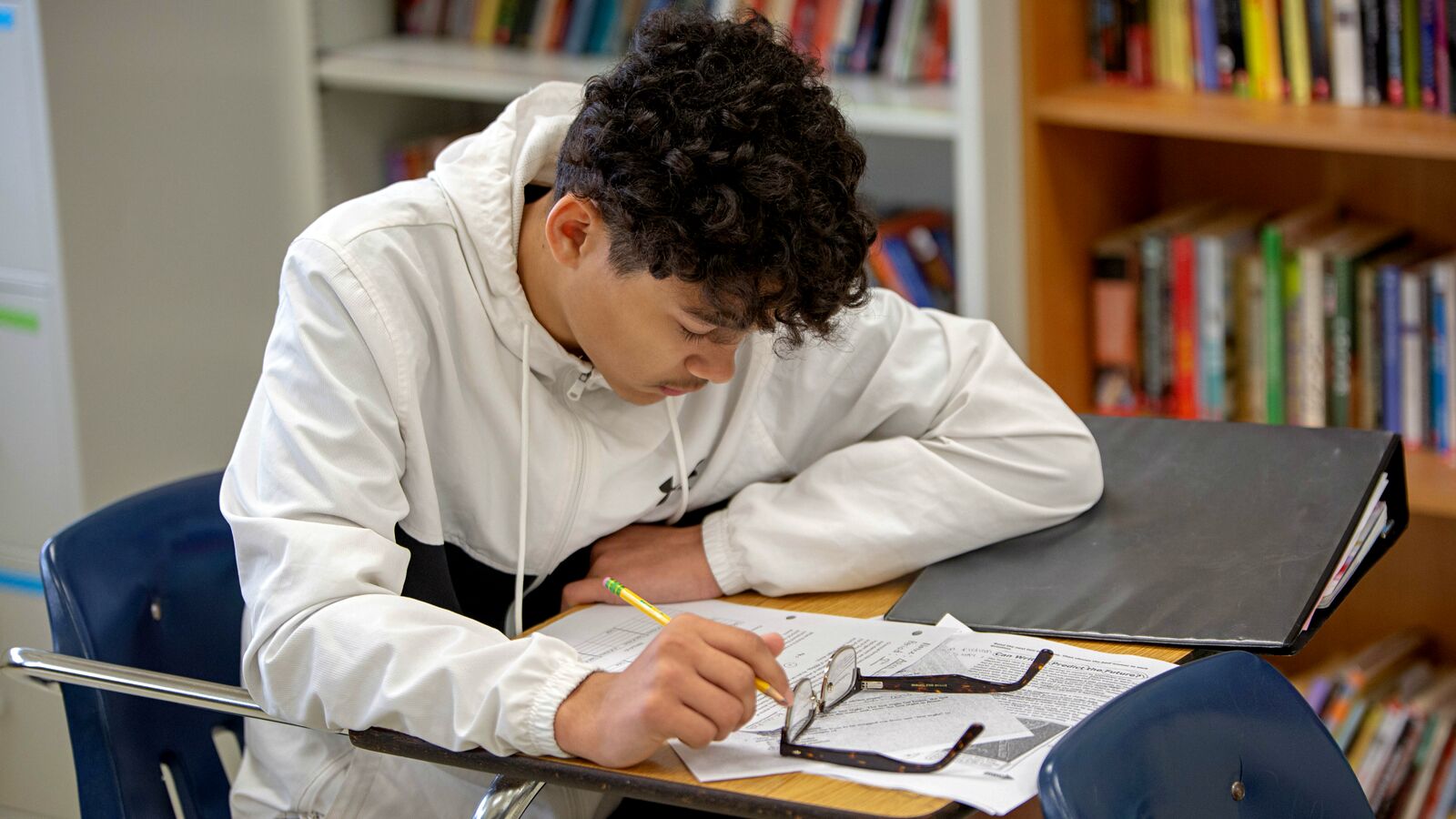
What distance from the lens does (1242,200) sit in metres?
2.57

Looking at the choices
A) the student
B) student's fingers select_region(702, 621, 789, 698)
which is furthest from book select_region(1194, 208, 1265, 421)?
student's fingers select_region(702, 621, 789, 698)

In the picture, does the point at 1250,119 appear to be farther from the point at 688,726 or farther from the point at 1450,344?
the point at 688,726

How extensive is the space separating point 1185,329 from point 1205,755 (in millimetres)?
1403

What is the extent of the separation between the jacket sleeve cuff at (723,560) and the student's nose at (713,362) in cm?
20

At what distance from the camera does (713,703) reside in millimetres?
1084

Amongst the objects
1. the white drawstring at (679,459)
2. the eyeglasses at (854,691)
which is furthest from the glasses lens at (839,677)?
the white drawstring at (679,459)

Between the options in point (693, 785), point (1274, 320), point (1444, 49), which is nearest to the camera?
point (693, 785)

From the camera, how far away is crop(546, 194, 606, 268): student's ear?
4.13 feet

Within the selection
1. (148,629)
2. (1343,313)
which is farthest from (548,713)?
(1343,313)

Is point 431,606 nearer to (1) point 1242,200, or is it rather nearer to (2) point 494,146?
(2) point 494,146

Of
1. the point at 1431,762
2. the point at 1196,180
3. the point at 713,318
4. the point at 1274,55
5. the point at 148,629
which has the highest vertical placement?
the point at 1274,55

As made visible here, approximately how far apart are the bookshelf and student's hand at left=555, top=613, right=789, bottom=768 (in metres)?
1.37

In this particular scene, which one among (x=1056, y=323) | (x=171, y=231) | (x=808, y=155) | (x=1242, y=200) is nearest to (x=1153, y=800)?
(x=808, y=155)

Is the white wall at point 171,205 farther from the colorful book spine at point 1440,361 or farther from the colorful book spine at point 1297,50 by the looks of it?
the colorful book spine at point 1440,361
